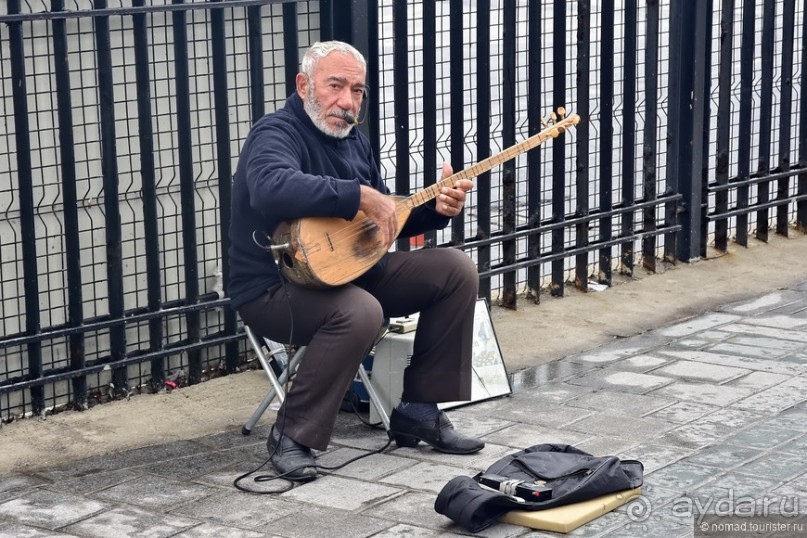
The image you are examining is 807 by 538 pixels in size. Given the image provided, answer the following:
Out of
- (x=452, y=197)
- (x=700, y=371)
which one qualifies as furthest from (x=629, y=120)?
(x=452, y=197)

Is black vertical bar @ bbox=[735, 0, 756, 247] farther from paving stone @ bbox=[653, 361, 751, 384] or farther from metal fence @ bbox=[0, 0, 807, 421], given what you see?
paving stone @ bbox=[653, 361, 751, 384]

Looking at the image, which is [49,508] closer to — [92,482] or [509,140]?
[92,482]

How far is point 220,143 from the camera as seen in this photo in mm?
6145

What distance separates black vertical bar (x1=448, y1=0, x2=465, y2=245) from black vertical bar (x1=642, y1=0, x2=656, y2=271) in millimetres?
1483

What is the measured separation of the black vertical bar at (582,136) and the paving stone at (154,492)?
3507mm

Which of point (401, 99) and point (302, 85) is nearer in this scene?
point (302, 85)

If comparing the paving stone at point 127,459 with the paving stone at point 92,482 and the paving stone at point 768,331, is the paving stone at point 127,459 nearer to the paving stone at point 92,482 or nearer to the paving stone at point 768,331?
the paving stone at point 92,482

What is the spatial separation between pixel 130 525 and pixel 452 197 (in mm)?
1697

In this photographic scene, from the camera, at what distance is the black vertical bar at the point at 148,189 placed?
18.9 feet

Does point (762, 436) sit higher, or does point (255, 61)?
point (255, 61)

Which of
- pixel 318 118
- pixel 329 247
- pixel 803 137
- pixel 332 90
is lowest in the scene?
pixel 329 247

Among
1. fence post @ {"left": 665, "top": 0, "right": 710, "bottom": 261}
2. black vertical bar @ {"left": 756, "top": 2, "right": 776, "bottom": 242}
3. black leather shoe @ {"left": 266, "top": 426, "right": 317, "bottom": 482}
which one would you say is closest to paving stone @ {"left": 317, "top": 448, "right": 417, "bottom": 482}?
black leather shoe @ {"left": 266, "top": 426, "right": 317, "bottom": 482}

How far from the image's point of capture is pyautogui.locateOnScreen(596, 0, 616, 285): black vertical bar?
7.71 m

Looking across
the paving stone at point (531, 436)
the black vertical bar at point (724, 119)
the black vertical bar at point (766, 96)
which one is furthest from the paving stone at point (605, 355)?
the black vertical bar at point (766, 96)
